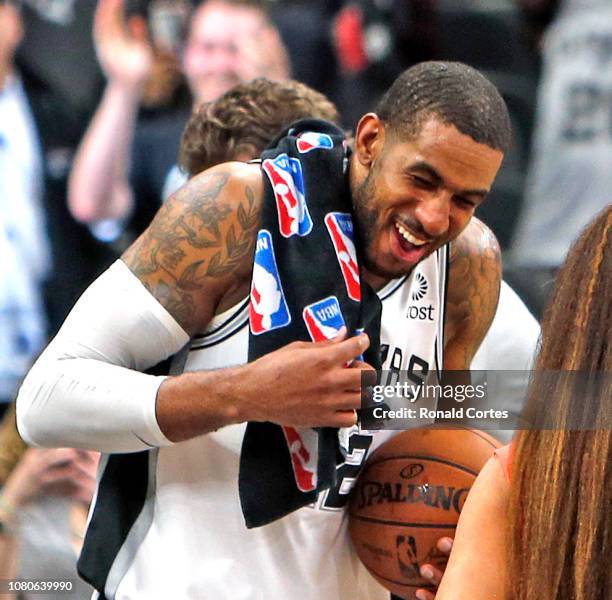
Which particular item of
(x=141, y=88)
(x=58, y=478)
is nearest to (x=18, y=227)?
(x=141, y=88)

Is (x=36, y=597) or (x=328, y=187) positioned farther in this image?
(x=36, y=597)

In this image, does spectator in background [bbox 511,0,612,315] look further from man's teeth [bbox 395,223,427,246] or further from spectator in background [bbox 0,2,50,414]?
man's teeth [bbox 395,223,427,246]

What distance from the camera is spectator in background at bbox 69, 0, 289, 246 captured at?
523 centimetres

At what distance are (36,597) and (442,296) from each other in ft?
4.15

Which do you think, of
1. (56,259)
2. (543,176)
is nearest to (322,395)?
(56,259)

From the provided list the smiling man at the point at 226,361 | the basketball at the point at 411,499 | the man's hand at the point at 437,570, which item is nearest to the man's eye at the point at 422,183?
the smiling man at the point at 226,361

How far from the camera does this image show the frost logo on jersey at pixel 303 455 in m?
2.53

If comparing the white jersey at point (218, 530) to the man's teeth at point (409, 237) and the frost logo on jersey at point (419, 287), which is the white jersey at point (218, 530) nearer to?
the frost logo on jersey at point (419, 287)

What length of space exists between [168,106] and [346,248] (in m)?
3.14

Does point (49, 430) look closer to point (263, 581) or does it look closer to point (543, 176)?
point (263, 581)

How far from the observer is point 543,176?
5516mm

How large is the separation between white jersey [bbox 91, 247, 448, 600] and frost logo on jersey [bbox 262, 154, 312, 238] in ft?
0.59

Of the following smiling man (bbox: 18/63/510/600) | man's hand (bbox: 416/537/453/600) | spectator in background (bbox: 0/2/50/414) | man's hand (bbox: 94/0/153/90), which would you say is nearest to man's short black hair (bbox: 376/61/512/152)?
smiling man (bbox: 18/63/510/600)

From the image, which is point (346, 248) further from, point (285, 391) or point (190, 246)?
point (285, 391)
